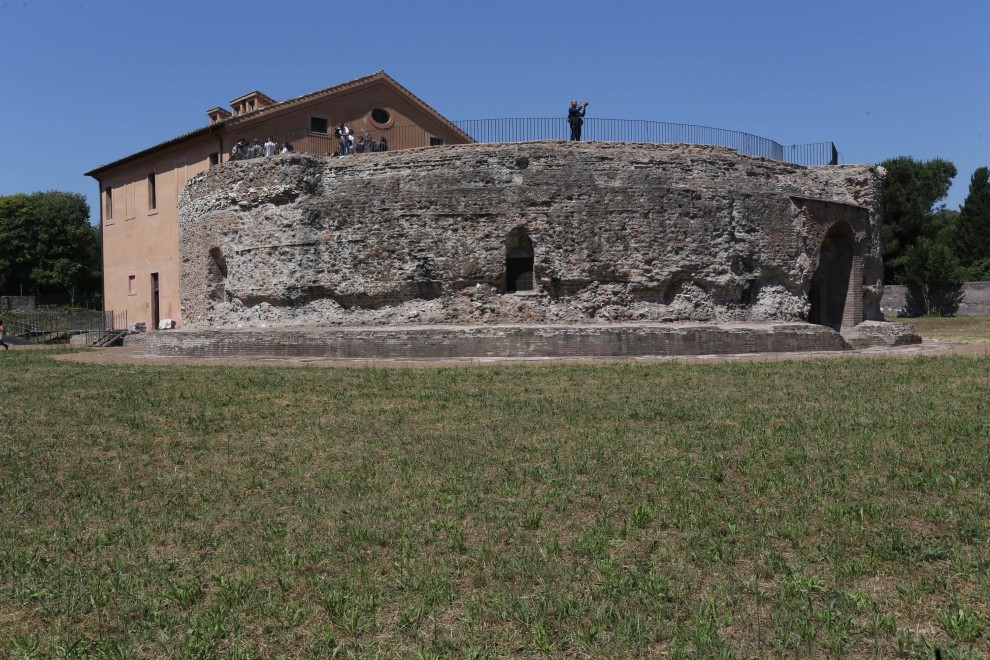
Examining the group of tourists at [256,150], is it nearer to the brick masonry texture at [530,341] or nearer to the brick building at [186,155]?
the brick building at [186,155]

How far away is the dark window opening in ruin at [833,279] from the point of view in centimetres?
2000

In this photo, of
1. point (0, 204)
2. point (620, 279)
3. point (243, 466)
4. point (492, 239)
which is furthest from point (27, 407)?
point (0, 204)

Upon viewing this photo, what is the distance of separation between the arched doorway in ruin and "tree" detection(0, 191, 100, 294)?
146 ft

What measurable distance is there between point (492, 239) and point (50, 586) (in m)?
13.7

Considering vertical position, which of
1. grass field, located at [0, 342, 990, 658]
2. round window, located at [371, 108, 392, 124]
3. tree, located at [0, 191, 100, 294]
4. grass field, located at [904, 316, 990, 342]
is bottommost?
grass field, located at [0, 342, 990, 658]

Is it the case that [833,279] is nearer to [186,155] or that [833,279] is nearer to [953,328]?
[953,328]

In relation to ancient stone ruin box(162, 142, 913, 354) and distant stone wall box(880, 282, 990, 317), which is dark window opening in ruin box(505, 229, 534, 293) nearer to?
ancient stone ruin box(162, 142, 913, 354)

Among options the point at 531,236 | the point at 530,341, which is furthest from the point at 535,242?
the point at 530,341

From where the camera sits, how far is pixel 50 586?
4.35m

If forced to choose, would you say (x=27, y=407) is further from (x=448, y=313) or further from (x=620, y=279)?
(x=620, y=279)

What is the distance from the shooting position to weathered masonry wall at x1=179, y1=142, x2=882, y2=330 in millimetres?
17328

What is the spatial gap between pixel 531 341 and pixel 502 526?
1064 cm

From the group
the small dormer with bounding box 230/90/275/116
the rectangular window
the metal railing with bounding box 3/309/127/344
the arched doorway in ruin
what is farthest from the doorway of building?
the arched doorway in ruin

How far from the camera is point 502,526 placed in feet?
17.1
